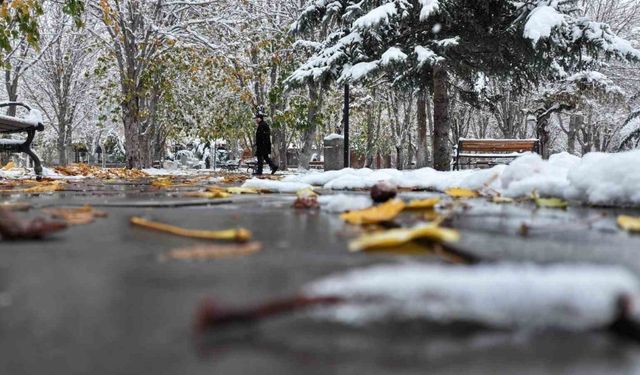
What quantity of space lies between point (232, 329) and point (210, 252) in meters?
0.71

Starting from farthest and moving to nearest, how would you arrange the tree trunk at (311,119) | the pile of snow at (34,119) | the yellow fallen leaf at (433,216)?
1. the tree trunk at (311,119)
2. the pile of snow at (34,119)
3. the yellow fallen leaf at (433,216)

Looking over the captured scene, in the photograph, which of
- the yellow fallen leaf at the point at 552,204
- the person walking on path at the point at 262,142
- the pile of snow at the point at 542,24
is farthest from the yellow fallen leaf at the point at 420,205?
the person walking on path at the point at 262,142

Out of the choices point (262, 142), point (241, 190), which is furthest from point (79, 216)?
point (262, 142)

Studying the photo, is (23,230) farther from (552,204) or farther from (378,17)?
(378,17)

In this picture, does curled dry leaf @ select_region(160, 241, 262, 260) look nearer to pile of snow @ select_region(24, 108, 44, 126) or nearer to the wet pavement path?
the wet pavement path

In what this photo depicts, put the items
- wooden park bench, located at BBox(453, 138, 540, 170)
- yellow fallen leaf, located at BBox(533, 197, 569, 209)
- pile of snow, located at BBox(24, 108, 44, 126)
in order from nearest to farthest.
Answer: yellow fallen leaf, located at BBox(533, 197, 569, 209)
pile of snow, located at BBox(24, 108, 44, 126)
wooden park bench, located at BBox(453, 138, 540, 170)

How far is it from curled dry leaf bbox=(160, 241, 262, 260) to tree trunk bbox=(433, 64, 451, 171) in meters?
10.6

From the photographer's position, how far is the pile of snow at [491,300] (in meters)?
0.91

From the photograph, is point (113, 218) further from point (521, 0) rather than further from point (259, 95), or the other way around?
point (259, 95)

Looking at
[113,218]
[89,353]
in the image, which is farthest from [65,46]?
[89,353]

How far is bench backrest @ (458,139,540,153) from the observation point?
46.4 ft

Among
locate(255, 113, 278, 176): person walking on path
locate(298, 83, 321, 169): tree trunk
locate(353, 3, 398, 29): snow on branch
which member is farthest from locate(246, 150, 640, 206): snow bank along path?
locate(298, 83, 321, 169): tree trunk

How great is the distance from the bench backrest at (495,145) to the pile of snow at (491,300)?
13493 mm

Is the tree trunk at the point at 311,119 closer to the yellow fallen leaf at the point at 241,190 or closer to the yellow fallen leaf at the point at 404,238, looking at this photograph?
the yellow fallen leaf at the point at 241,190
